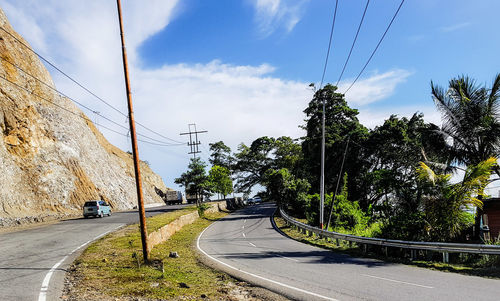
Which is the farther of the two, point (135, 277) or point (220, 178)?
point (220, 178)

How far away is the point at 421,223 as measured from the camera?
1595 centimetres

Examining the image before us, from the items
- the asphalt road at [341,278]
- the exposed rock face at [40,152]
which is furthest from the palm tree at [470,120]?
the exposed rock face at [40,152]

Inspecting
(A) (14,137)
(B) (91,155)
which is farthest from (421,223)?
(B) (91,155)

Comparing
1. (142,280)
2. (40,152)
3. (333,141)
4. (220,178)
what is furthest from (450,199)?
(220,178)

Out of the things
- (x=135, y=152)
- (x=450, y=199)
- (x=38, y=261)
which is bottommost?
(x=38, y=261)

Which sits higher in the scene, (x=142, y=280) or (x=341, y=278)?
(x=142, y=280)

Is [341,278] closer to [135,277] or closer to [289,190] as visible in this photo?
[135,277]

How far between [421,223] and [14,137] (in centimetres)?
3795

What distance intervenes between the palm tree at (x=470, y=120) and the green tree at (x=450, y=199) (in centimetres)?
132

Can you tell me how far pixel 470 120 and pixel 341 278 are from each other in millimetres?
10944

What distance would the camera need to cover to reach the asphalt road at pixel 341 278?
898 cm

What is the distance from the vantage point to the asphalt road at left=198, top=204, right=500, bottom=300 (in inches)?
354

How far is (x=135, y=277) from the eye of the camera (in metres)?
11.1

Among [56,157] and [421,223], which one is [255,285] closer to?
[421,223]
